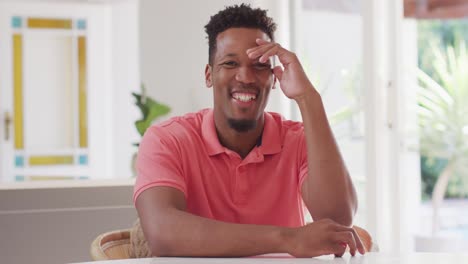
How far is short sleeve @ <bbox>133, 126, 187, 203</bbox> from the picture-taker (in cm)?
178

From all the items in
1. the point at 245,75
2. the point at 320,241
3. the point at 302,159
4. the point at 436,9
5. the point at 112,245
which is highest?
the point at 436,9

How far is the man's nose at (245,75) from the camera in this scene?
1.88 meters

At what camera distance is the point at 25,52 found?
7.27 metres

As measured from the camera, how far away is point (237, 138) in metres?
1.97

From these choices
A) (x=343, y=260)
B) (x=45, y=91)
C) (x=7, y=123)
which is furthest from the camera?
(x=45, y=91)

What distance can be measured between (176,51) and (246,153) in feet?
13.6

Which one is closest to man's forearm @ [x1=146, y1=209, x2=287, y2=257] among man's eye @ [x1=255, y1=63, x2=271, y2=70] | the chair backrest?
the chair backrest

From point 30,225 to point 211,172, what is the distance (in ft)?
4.31

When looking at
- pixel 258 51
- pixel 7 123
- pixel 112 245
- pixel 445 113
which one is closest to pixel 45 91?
pixel 7 123

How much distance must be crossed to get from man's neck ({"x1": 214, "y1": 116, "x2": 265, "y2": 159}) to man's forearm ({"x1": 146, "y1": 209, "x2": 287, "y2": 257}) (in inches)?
13.1

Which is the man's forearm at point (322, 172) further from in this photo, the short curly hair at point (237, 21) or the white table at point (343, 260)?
the white table at point (343, 260)

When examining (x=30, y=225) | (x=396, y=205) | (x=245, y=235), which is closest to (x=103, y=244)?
(x=245, y=235)

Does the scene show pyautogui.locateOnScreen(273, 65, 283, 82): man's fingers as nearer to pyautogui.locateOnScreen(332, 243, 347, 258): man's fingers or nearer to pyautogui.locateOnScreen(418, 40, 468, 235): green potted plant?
pyautogui.locateOnScreen(332, 243, 347, 258): man's fingers

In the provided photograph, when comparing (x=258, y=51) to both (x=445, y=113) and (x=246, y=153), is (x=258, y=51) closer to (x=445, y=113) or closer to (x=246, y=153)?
(x=246, y=153)
